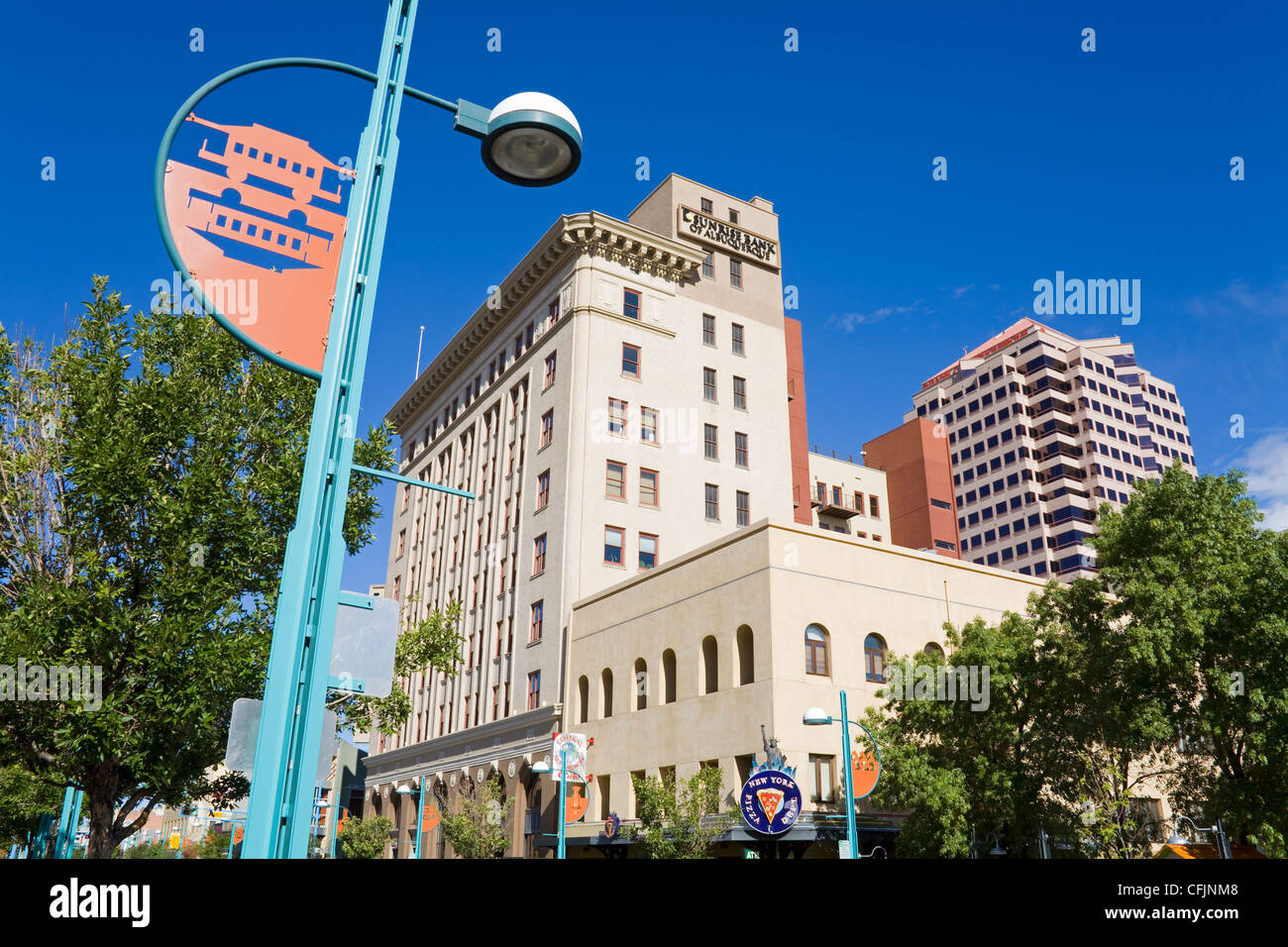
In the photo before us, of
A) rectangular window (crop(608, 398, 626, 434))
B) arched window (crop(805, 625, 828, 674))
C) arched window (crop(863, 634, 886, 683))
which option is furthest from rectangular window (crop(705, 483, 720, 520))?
arched window (crop(805, 625, 828, 674))

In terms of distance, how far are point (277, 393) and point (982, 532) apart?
383 ft

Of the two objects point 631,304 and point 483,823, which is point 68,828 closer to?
point 483,823

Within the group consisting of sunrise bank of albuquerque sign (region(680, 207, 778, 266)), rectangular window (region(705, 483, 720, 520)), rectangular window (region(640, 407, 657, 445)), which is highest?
sunrise bank of albuquerque sign (region(680, 207, 778, 266))

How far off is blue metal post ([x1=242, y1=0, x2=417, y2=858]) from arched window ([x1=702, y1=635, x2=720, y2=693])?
100 ft

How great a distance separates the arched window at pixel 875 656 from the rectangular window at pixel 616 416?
808 inches

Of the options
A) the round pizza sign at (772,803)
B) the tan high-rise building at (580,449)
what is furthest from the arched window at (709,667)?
the tan high-rise building at (580,449)

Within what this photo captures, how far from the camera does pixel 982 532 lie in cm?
12875

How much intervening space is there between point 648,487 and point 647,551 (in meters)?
3.50

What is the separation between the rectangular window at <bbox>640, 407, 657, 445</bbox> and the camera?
171 ft

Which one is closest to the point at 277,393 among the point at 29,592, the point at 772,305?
the point at 29,592

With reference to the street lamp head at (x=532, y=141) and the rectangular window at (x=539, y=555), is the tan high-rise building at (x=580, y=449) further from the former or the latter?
the street lamp head at (x=532, y=141)

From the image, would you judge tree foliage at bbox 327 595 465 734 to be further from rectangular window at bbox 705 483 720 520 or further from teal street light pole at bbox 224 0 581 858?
teal street light pole at bbox 224 0 581 858

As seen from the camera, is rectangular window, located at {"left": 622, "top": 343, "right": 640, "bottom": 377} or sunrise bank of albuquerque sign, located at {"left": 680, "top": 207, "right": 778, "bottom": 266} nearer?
rectangular window, located at {"left": 622, "top": 343, "right": 640, "bottom": 377}
